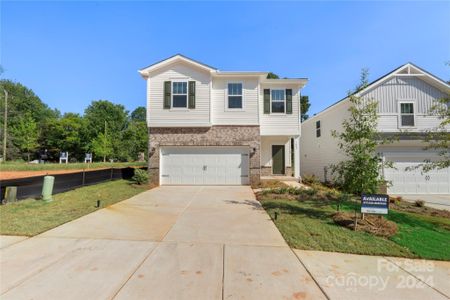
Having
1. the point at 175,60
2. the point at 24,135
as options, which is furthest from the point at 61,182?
the point at 24,135

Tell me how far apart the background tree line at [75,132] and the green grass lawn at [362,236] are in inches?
1645

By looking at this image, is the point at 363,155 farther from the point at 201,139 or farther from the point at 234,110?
the point at 201,139

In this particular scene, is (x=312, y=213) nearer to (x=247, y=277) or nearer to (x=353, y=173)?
(x=353, y=173)

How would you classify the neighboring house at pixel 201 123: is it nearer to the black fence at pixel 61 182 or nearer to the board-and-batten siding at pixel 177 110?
the board-and-batten siding at pixel 177 110

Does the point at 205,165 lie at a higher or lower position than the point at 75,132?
lower

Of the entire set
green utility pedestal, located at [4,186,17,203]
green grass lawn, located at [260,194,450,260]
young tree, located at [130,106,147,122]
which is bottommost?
green grass lawn, located at [260,194,450,260]

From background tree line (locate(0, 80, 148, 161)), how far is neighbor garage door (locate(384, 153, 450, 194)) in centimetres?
4209

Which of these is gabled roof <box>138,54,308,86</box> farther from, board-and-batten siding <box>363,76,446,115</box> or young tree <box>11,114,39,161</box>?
young tree <box>11,114,39,161</box>

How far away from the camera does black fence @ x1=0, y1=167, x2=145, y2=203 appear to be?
8.16 metres

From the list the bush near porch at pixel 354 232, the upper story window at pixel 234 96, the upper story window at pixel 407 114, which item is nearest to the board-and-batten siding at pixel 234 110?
the upper story window at pixel 234 96

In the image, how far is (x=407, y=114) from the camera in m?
12.8

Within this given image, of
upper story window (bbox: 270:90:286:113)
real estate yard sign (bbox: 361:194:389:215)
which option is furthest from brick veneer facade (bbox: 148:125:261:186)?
real estate yard sign (bbox: 361:194:389:215)

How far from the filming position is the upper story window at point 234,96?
13.1 meters

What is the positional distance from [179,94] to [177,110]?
0.93 metres
